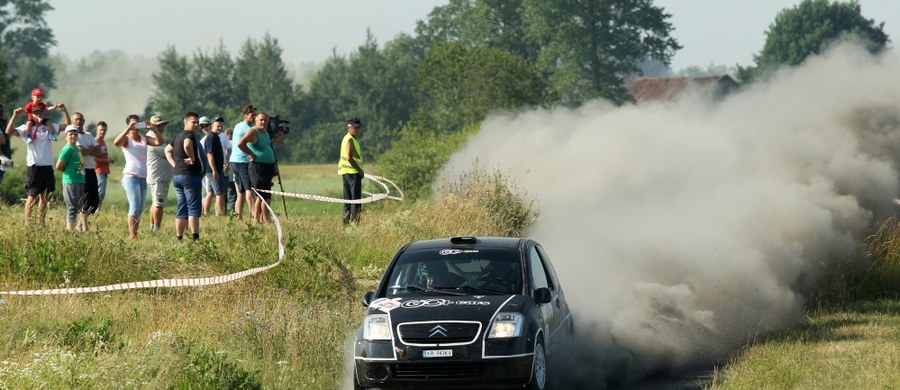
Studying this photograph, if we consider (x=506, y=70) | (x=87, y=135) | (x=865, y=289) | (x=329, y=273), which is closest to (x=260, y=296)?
(x=329, y=273)

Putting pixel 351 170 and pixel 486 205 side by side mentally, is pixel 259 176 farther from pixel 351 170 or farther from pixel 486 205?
pixel 486 205

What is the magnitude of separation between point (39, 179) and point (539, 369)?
11379 millimetres

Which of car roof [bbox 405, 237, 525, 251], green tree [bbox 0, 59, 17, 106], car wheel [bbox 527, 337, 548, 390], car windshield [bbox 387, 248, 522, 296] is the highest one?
green tree [bbox 0, 59, 17, 106]

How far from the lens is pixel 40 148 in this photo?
21.4 meters

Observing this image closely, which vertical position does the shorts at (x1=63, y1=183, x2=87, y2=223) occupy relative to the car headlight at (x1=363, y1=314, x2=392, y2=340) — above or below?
above

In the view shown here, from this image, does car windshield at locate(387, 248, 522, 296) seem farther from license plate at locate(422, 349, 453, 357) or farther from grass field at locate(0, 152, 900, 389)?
grass field at locate(0, 152, 900, 389)

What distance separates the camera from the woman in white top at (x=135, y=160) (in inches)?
866

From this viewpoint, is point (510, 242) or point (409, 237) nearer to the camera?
point (510, 242)

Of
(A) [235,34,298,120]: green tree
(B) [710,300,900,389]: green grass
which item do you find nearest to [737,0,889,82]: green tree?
(A) [235,34,298,120]: green tree

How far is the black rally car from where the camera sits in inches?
473

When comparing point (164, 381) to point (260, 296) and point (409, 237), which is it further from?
point (409, 237)

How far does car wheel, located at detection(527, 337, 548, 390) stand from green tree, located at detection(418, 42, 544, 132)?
4690 centimetres

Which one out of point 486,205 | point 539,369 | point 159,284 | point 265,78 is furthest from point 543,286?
point 265,78

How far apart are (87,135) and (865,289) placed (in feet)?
43.0
